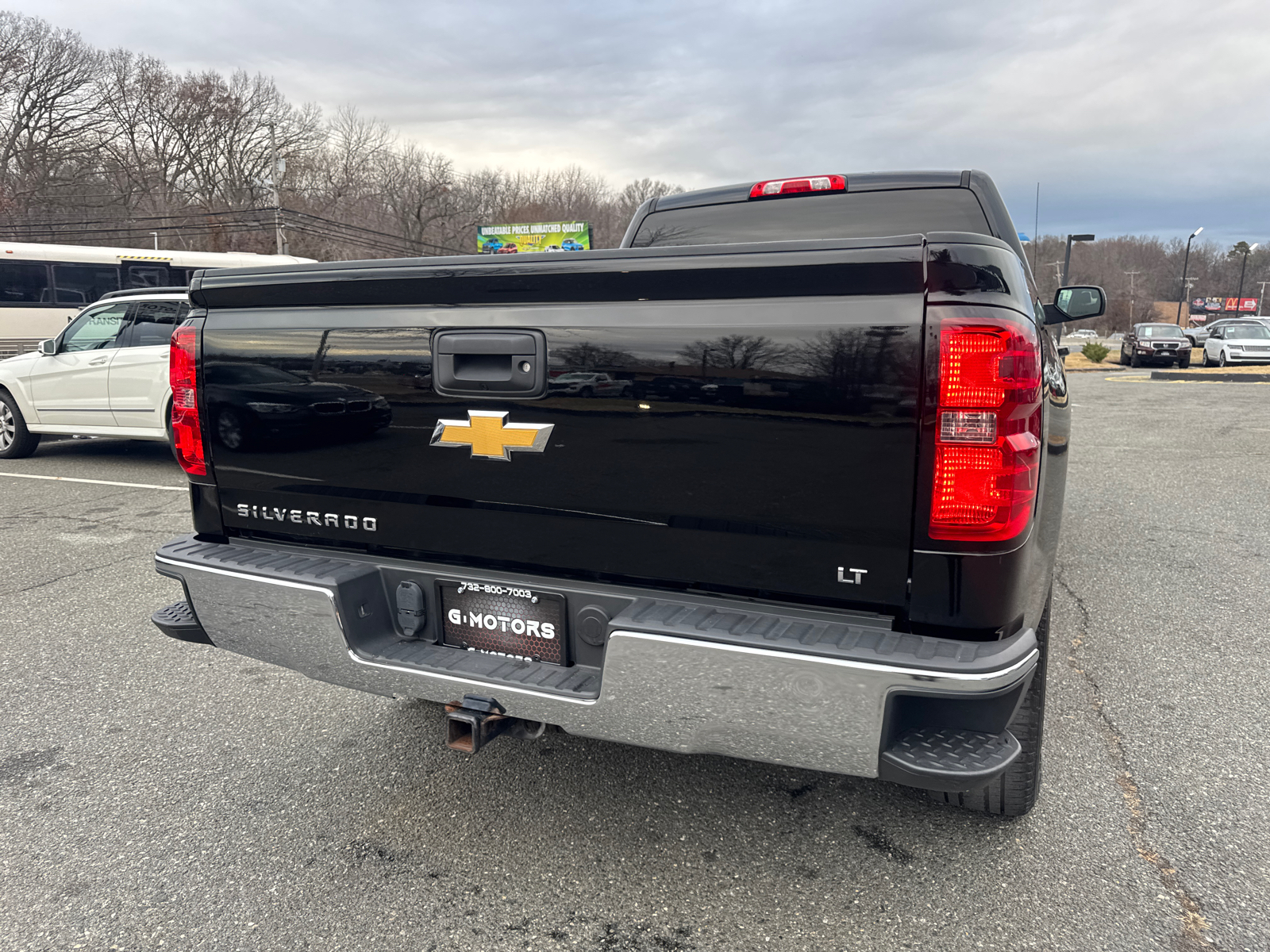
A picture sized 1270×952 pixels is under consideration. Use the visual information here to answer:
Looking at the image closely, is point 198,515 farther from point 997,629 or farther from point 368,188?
point 368,188

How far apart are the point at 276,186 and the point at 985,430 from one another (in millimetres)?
52183

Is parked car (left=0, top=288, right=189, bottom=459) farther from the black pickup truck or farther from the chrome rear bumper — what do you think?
the chrome rear bumper

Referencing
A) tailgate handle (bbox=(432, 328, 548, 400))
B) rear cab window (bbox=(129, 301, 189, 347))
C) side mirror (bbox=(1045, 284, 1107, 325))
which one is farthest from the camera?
rear cab window (bbox=(129, 301, 189, 347))

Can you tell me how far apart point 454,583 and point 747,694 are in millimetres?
944

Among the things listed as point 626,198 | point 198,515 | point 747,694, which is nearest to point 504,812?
point 747,694

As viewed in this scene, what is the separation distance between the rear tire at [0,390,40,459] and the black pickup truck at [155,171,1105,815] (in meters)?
8.72

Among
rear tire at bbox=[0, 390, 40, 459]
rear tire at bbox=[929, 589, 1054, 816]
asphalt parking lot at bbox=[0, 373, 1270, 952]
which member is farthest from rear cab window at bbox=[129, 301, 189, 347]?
rear tire at bbox=[929, 589, 1054, 816]

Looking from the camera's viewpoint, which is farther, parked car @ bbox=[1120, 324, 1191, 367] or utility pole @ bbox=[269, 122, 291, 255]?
utility pole @ bbox=[269, 122, 291, 255]

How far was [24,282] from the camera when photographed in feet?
65.6

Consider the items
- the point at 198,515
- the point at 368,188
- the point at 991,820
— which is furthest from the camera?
the point at 368,188

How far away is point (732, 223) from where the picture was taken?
4391mm

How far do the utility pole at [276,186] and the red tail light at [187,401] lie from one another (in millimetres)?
40986

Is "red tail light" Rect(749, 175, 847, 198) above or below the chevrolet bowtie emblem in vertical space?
above

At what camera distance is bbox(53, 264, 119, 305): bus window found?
20281mm
